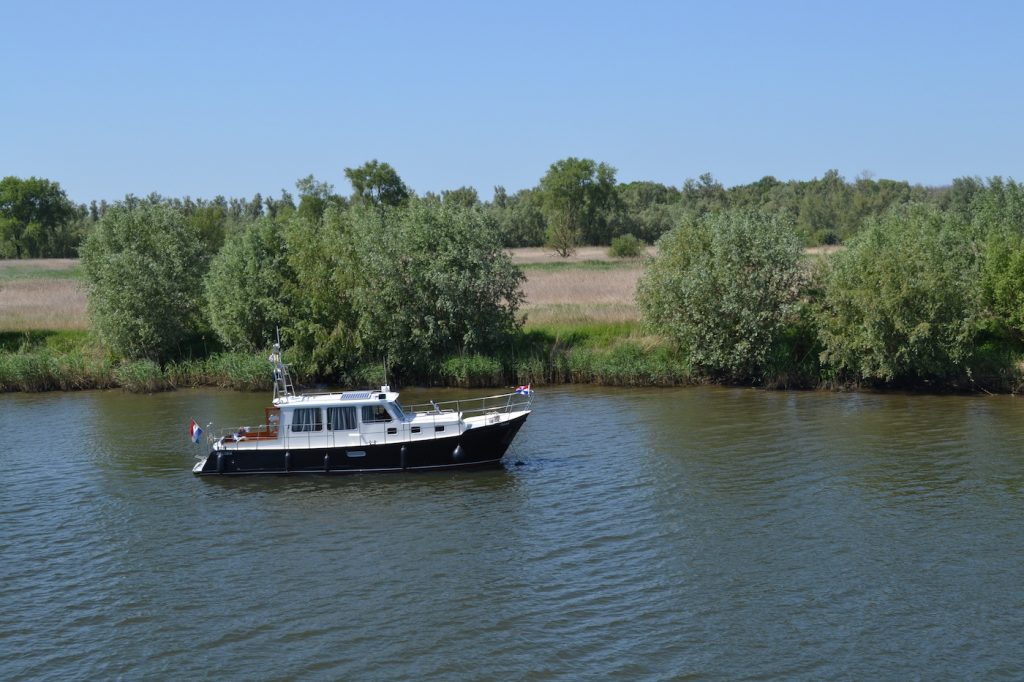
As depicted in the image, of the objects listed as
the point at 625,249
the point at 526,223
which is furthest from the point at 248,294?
the point at 526,223

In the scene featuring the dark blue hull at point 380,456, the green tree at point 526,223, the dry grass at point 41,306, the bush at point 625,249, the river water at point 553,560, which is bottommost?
the river water at point 553,560

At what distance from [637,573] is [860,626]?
18.5 ft

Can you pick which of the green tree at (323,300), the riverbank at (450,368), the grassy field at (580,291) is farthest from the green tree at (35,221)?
the green tree at (323,300)

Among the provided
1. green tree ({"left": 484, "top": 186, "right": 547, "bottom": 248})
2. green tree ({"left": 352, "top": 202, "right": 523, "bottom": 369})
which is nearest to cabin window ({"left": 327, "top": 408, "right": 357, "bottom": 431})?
green tree ({"left": 352, "top": 202, "right": 523, "bottom": 369})

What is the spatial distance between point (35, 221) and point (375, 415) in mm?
111018

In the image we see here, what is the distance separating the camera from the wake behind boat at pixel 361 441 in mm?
36625

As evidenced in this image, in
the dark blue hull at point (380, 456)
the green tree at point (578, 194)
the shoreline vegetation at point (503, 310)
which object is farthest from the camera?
the green tree at point (578, 194)

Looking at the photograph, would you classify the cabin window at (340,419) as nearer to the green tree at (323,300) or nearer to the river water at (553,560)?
the river water at (553,560)

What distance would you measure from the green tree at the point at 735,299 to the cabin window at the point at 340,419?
821 inches

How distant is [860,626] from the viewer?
73.8ft

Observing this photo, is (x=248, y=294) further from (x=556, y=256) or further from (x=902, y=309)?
(x=556, y=256)

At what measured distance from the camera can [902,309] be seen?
1869 inches

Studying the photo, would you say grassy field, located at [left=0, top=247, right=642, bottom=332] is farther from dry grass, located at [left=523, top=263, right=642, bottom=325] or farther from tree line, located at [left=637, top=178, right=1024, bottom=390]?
tree line, located at [left=637, top=178, right=1024, bottom=390]

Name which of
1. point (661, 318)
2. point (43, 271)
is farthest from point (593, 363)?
point (43, 271)
